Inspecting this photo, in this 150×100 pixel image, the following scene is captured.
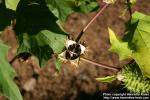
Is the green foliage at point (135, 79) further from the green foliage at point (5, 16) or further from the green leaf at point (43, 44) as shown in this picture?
the green foliage at point (5, 16)

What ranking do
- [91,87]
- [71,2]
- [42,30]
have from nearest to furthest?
[71,2], [42,30], [91,87]

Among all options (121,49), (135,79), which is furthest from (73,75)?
(121,49)

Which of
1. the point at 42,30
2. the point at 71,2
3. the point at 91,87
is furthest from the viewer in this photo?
the point at 91,87

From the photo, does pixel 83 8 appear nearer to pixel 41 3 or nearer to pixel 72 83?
pixel 41 3

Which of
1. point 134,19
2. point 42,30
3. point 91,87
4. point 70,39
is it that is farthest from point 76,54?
point 91,87

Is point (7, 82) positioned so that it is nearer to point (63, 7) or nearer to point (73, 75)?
point (63, 7)

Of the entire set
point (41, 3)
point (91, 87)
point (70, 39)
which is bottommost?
point (91, 87)
